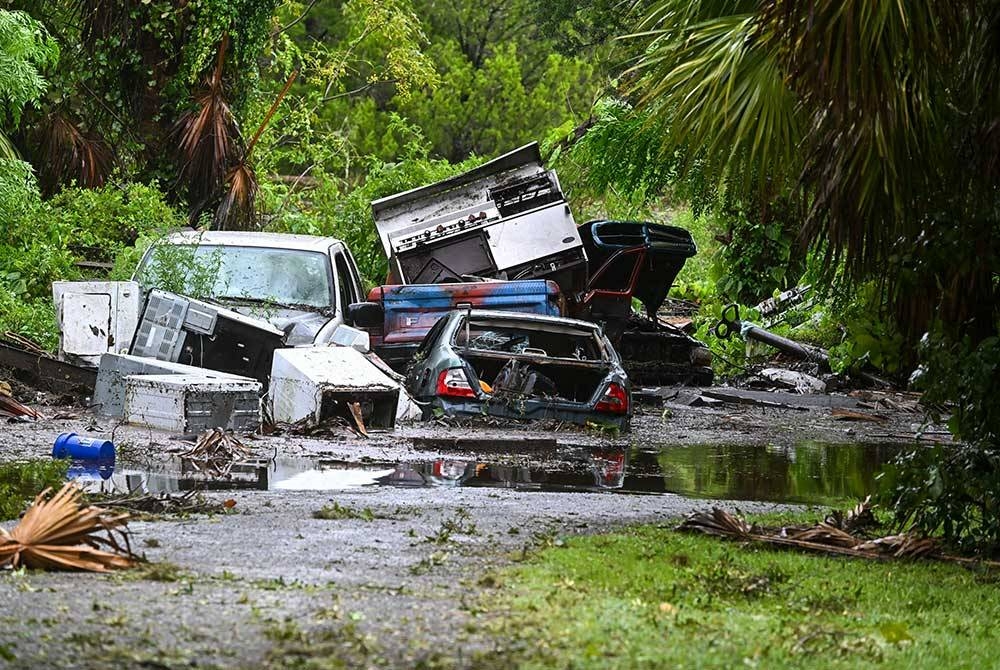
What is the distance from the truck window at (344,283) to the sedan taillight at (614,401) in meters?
3.29

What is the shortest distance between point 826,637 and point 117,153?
61.3 ft

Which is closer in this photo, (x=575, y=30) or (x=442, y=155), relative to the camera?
(x=575, y=30)

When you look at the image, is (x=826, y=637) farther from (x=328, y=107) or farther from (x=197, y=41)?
(x=328, y=107)

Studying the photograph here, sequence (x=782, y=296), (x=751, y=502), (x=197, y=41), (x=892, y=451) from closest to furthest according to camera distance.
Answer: (x=751, y=502)
(x=892, y=451)
(x=197, y=41)
(x=782, y=296)

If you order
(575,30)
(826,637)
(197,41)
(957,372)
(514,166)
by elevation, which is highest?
(575,30)

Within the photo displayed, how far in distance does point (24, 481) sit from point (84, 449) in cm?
106

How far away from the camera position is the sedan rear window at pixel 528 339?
13.9 metres

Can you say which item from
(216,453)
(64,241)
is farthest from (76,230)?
(216,453)

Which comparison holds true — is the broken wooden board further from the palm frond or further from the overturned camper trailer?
the palm frond

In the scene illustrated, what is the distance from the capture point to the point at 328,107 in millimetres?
42500

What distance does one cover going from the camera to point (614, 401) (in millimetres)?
13555

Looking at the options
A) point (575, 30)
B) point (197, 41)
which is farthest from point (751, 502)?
point (575, 30)

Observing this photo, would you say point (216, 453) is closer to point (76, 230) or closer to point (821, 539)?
point (821, 539)

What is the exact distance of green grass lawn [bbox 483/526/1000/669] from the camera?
15.2ft
